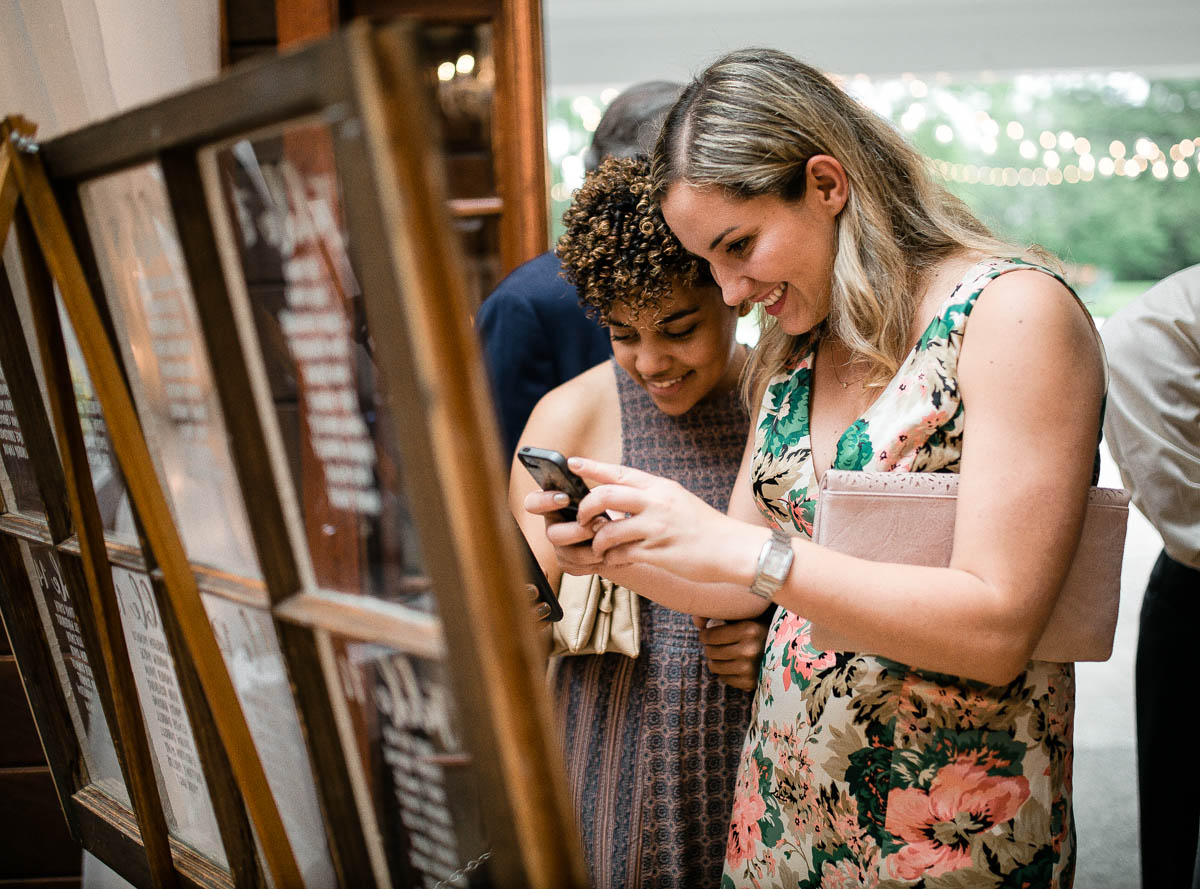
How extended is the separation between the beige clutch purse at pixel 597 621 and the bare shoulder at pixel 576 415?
0.75 feet

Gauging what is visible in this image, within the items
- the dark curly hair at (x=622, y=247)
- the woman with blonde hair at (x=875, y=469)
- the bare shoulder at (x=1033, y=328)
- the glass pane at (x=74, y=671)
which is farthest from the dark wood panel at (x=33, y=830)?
the bare shoulder at (x=1033, y=328)

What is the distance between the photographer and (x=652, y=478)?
92 cm

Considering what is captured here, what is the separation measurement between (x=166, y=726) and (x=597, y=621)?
0.67 meters

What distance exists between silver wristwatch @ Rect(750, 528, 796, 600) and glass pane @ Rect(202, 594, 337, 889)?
1.51 ft

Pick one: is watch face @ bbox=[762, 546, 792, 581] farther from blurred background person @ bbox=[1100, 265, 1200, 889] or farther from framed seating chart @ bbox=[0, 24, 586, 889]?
blurred background person @ bbox=[1100, 265, 1200, 889]

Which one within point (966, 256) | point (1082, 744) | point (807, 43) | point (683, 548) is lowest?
point (1082, 744)

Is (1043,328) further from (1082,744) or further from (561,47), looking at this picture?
(561,47)

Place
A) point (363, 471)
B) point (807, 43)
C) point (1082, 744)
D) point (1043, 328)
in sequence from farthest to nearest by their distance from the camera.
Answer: point (807, 43) → point (1082, 744) → point (1043, 328) → point (363, 471)

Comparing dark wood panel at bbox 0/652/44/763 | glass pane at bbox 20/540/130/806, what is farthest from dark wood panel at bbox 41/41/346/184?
dark wood panel at bbox 0/652/44/763

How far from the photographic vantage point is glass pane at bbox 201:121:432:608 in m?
0.50

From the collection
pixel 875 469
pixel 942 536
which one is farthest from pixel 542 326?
pixel 942 536

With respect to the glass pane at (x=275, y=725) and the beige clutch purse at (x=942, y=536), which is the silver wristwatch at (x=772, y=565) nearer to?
the beige clutch purse at (x=942, y=536)

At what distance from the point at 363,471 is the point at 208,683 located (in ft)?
0.87

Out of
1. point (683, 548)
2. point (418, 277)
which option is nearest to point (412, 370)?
point (418, 277)
